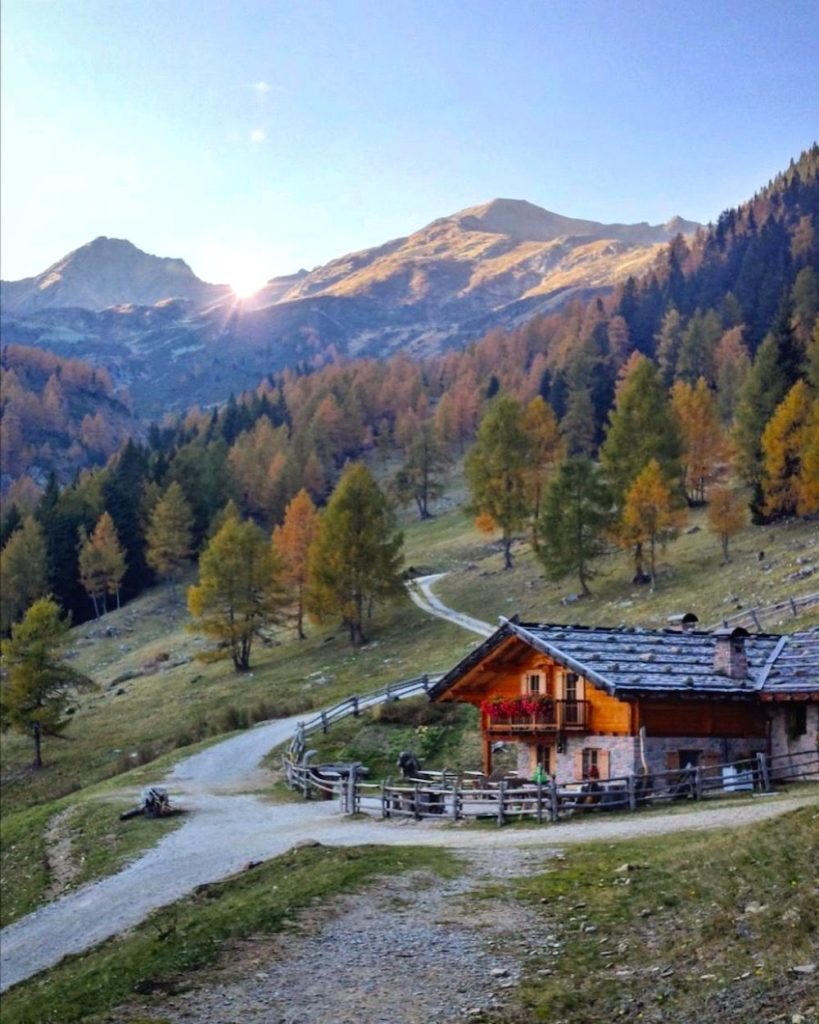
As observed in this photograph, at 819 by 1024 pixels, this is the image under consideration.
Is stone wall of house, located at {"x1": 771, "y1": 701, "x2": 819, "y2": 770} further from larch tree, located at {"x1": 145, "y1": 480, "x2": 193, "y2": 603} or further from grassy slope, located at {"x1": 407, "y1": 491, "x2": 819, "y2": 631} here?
larch tree, located at {"x1": 145, "y1": 480, "x2": 193, "y2": 603}

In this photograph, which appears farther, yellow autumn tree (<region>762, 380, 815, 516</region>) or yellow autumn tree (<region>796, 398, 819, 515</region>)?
yellow autumn tree (<region>762, 380, 815, 516</region>)

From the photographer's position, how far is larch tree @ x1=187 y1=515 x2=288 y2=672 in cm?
6588

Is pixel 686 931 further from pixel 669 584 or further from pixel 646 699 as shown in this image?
pixel 669 584

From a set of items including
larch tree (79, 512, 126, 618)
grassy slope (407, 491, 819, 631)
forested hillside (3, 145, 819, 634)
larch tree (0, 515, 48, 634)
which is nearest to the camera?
grassy slope (407, 491, 819, 631)

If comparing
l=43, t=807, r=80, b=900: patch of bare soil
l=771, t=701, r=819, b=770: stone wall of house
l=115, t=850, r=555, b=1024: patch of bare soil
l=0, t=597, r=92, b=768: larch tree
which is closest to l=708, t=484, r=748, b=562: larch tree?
l=771, t=701, r=819, b=770: stone wall of house

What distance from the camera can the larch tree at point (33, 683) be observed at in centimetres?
5209

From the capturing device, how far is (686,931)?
14242 mm

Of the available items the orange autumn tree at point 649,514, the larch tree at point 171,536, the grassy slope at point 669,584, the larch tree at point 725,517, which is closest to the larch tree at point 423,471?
the larch tree at point 171,536

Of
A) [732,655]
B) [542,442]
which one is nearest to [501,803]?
[732,655]

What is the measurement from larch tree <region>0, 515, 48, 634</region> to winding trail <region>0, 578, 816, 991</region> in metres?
60.0

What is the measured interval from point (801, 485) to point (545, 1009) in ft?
172

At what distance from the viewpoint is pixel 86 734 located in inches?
2188

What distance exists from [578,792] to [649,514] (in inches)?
1353

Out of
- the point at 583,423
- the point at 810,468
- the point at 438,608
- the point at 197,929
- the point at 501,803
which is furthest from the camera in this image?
the point at 583,423
